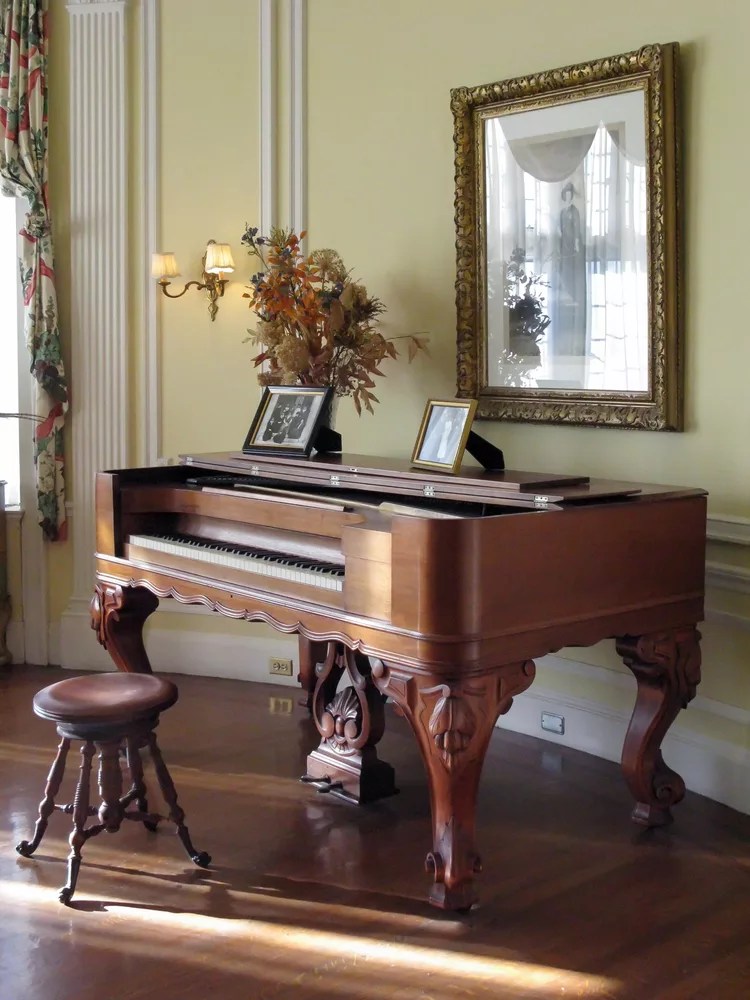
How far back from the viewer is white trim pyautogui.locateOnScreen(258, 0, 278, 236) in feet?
16.1

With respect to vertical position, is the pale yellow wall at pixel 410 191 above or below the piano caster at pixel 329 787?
above

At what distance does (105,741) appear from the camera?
3.09 m

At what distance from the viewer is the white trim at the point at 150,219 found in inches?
203

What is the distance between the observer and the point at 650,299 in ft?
12.2

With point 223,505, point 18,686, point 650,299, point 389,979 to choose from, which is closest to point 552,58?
point 650,299

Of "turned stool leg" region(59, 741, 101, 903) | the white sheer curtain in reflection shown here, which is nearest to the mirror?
the white sheer curtain in reflection

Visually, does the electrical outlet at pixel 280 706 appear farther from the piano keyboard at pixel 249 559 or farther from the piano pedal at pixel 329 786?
the piano keyboard at pixel 249 559

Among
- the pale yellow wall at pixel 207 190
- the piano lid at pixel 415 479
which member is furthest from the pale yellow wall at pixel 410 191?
the piano lid at pixel 415 479

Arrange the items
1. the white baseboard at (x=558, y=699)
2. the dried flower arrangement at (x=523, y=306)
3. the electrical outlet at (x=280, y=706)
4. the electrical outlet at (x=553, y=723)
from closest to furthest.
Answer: the white baseboard at (x=558, y=699) < the dried flower arrangement at (x=523, y=306) < the electrical outlet at (x=553, y=723) < the electrical outlet at (x=280, y=706)

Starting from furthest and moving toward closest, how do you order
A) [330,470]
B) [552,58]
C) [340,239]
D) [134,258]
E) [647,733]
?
[134,258], [340,239], [552,58], [330,470], [647,733]

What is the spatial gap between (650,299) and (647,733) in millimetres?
1351

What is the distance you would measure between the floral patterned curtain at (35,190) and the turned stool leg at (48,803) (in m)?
2.28

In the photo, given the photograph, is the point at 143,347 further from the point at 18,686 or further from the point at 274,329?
the point at 18,686

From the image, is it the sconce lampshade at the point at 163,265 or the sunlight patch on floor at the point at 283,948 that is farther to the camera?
the sconce lampshade at the point at 163,265
